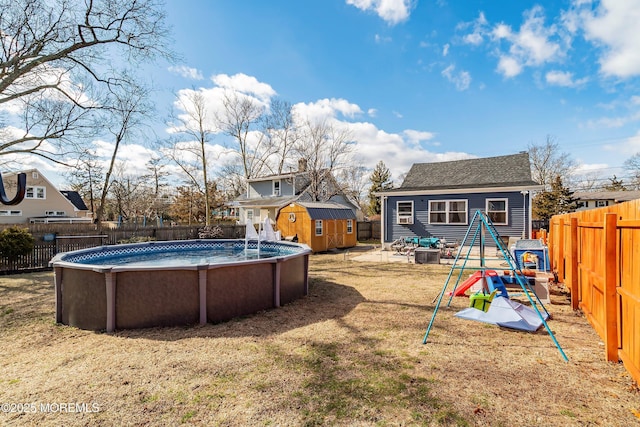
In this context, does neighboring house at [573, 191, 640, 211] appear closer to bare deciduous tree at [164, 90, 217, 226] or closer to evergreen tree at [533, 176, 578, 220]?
evergreen tree at [533, 176, 578, 220]

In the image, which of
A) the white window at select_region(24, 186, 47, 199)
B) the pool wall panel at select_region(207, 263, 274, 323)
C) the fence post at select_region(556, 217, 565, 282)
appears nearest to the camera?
the pool wall panel at select_region(207, 263, 274, 323)

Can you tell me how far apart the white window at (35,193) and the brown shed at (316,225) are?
27.8 metres

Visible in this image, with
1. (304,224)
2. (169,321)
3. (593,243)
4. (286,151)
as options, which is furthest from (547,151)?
(169,321)

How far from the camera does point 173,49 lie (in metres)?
13.5

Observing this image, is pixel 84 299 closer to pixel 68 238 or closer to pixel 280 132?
pixel 68 238

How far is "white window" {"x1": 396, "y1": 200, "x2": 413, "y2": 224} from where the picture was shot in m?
16.3

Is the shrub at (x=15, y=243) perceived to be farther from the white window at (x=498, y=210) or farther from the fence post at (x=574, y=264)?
the white window at (x=498, y=210)

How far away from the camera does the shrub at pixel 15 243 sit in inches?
412

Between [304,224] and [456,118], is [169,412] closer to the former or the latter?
[304,224]

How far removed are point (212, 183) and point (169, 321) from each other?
104 feet

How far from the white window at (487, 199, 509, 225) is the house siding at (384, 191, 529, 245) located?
15 centimetres

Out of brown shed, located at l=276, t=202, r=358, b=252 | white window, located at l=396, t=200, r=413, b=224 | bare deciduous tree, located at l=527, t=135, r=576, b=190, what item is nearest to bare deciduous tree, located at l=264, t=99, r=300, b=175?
brown shed, located at l=276, t=202, r=358, b=252

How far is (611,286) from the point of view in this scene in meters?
3.50

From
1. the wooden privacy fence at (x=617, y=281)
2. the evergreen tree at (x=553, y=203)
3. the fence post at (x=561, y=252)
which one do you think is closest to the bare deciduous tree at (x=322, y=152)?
the evergreen tree at (x=553, y=203)
